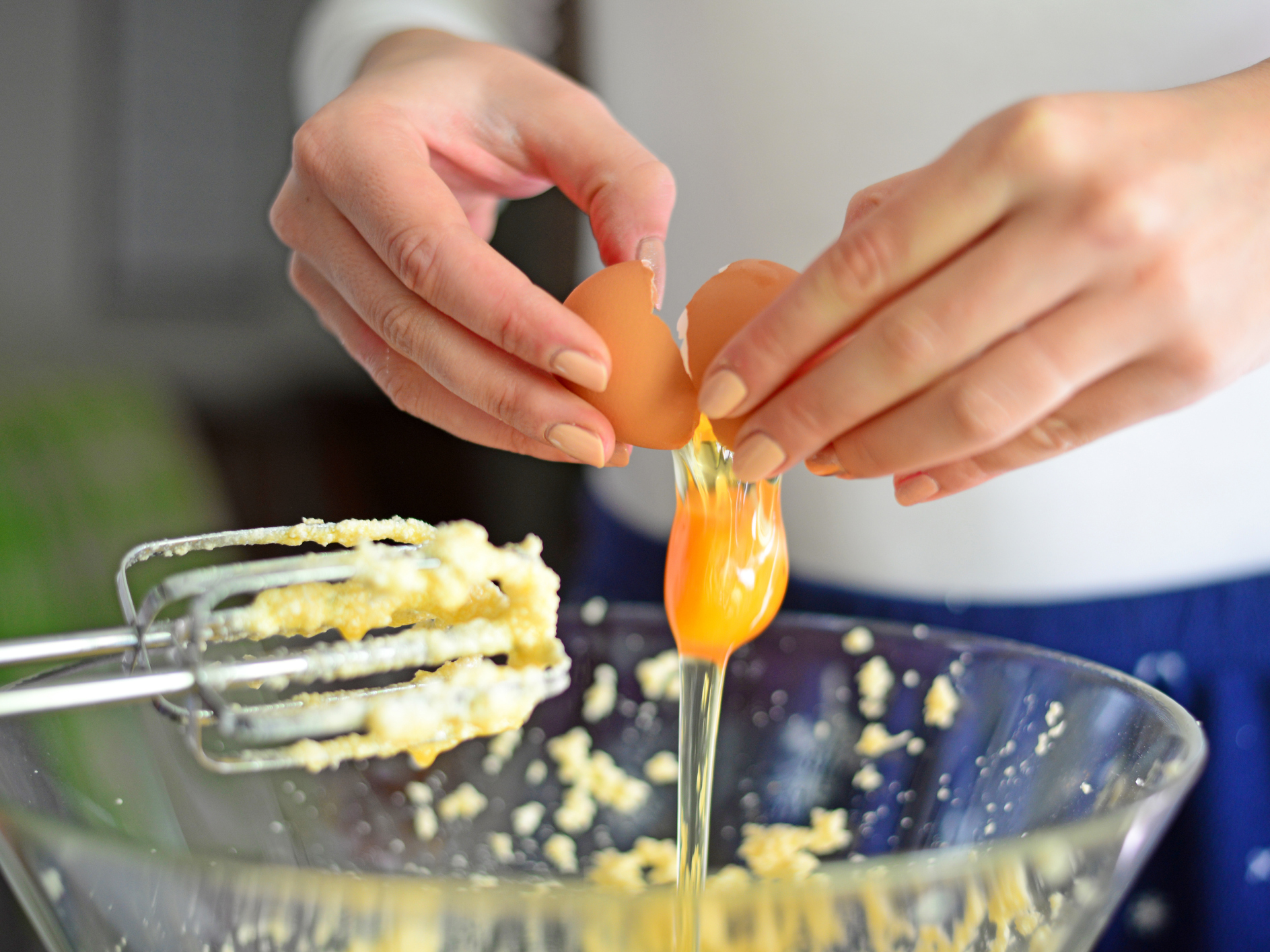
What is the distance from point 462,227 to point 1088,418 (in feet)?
1.17

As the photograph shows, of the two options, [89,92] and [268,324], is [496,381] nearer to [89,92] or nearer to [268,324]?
[268,324]

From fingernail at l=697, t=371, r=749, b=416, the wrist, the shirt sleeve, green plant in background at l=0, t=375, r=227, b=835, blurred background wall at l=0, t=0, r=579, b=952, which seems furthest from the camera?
blurred background wall at l=0, t=0, r=579, b=952

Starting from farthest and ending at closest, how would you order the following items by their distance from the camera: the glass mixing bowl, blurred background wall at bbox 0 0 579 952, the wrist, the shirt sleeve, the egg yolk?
blurred background wall at bbox 0 0 579 952, the shirt sleeve, the wrist, the egg yolk, the glass mixing bowl

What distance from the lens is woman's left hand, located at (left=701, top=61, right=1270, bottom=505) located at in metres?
0.41

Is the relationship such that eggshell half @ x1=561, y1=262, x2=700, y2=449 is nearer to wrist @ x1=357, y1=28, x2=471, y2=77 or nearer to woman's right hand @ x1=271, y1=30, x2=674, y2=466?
woman's right hand @ x1=271, y1=30, x2=674, y2=466

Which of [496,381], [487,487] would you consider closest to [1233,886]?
[496,381]

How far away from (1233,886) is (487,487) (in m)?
1.30

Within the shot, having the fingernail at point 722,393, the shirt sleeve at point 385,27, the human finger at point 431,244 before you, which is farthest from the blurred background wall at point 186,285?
the fingernail at point 722,393

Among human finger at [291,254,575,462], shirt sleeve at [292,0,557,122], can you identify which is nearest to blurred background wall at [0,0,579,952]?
shirt sleeve at [292,0,557,122]

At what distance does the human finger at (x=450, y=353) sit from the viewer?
21.5 inches

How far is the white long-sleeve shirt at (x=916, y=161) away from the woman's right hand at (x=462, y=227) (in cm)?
20

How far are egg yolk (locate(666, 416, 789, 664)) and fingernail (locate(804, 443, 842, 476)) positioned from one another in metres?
0.04

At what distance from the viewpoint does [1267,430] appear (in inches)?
30.4

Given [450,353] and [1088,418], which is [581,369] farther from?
[1088,418]
